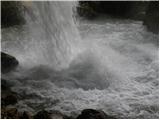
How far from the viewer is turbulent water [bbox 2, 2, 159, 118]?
6.14 meters

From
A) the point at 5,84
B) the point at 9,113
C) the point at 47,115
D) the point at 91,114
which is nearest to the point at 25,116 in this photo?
the point at 9,113

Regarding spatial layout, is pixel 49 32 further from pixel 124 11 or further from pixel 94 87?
pixel 124 11

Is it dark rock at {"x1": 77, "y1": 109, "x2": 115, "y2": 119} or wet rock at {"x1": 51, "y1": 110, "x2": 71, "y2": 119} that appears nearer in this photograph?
dark rock at {"x1": 77, "y1": 109, "x2": 115, "y2": 119}

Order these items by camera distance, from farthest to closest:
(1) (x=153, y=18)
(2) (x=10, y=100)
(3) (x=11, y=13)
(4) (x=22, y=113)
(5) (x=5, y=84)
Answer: (3) (x=11, y=13), (1) (x=153, y=18), (5) (x=5, y=84), (2) (x=10, y=100), (4) (x=22, y=113)

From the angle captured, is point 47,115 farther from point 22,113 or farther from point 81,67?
point 81,67

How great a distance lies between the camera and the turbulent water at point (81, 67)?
20.2 feet

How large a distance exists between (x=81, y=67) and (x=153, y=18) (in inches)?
182

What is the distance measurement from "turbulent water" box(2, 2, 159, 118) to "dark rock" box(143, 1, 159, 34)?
0.28 meters

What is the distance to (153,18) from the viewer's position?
11.1 meters

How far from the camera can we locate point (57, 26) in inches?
349

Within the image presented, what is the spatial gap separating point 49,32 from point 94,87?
121 inches

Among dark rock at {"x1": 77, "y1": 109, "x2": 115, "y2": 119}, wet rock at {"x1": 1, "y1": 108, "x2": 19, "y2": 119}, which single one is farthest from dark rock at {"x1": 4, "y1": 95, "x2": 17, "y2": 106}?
dark rock at {"x1": 77, "y1": 109, "x2": 115, "y2": 119}

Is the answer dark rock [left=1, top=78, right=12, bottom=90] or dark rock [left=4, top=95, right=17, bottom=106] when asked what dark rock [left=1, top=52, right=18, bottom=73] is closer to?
dark rock [left=1, top=78, right=12, bottom=90]

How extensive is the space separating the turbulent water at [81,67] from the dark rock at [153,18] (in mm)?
277
